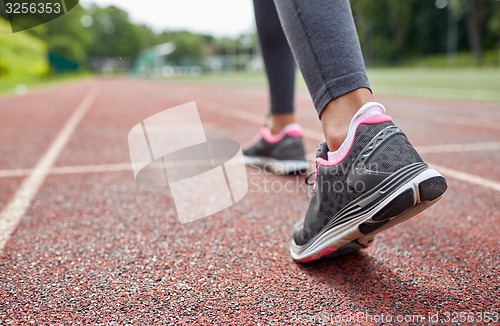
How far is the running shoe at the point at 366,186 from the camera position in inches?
32.2

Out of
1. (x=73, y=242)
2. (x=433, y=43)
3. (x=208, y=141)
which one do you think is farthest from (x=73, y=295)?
(x=433, y=43)

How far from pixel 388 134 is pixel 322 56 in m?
0.24

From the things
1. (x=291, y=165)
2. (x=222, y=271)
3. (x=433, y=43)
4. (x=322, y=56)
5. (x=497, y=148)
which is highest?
(x=322, y=56)

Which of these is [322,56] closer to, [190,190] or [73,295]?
[73,295]

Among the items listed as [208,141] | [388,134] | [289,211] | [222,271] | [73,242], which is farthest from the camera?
[208,141]

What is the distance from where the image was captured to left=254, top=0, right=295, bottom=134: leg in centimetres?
189

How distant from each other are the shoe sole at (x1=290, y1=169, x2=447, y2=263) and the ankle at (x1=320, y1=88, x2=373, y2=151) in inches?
6.6

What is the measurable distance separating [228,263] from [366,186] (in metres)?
0.42

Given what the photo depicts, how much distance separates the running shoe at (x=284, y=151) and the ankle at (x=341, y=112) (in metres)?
1.03

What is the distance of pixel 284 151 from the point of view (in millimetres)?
2027

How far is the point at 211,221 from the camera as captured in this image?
139 centimetres

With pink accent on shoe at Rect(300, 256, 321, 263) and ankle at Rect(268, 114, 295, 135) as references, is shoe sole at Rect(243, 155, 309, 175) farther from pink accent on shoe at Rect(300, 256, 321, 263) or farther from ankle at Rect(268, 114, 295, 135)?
pink accent on shoe at Rect(300, 256, 321, 263)

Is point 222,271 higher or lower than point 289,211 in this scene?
higher

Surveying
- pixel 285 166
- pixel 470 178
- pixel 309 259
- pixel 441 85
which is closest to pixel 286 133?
pixel 285 166
